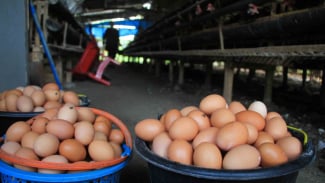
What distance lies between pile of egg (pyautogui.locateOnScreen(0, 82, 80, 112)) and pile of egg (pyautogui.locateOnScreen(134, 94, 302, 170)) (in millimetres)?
978

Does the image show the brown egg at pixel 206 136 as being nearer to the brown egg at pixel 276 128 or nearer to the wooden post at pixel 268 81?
the brown egg at pixel 276 128

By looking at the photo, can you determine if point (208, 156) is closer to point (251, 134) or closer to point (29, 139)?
point (251, 134)

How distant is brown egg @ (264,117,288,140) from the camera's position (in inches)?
56.7

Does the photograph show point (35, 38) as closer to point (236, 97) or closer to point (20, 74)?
point (20, 74)

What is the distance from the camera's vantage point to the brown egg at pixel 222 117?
1421mm

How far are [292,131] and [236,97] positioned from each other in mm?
4300

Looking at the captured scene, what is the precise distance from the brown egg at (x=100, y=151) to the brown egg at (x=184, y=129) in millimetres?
326

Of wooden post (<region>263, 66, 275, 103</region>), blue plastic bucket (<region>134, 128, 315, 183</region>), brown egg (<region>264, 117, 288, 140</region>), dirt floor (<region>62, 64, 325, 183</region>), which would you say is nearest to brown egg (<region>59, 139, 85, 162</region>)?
blue plastic bucket (<region>134, 128, 315, 183</region>)

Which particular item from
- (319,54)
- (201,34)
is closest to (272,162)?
(319,54)

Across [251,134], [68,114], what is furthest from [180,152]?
[68,114]

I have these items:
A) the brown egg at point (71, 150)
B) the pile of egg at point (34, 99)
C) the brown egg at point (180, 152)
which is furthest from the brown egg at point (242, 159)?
the pile of egg at point (34, 99)

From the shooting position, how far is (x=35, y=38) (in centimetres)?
449

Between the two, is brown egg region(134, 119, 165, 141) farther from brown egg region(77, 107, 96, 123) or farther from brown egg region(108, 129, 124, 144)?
brown egg region(77, 107, 96, 123)

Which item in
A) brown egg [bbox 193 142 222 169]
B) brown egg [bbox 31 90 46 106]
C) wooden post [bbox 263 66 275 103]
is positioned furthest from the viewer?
wooden post [bbox 263 66 275 103]
